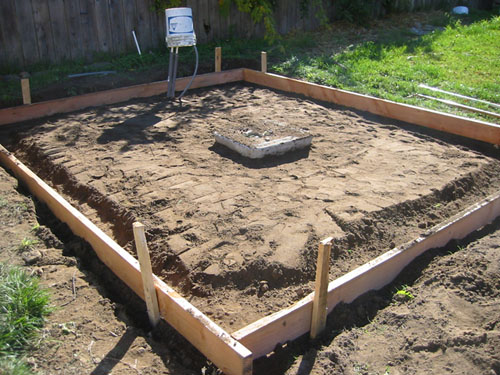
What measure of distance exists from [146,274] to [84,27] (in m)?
6.71

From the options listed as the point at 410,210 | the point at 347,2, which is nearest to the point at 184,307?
the point at 410,210

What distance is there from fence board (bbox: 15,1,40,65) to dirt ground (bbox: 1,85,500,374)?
1932 millimetres

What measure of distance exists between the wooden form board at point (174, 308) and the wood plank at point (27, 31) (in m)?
4.56

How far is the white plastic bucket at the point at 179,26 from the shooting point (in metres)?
6.75

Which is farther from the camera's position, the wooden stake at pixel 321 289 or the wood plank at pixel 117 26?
the wood plank at pixel 117 26

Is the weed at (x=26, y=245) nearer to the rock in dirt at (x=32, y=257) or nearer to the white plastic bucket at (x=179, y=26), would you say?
the rock in dirt at (x=32, y=257)

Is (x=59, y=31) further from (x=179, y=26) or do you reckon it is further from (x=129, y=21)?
(x=179, y=26)

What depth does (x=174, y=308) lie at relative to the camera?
2.82 m

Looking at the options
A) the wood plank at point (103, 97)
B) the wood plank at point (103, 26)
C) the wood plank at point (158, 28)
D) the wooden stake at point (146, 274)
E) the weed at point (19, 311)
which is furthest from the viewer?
the wood plank at point (158, 28)

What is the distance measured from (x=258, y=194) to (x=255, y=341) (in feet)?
6.12

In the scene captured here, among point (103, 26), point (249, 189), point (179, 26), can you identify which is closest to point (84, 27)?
point (103, 26)

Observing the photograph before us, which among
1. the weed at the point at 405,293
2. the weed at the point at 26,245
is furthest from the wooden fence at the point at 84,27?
the weed at the point at 405,293

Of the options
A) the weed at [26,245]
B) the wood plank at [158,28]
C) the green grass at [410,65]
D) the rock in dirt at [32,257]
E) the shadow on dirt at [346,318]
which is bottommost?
the shadow on dirt at [346,318]

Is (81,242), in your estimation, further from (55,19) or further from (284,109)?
(55,19)
